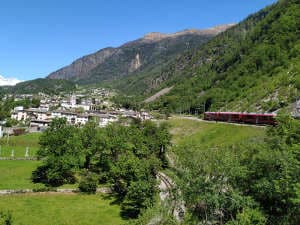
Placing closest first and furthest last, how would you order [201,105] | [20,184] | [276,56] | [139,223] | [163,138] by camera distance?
[139,223] → [20,184] → [163,138] → [276,56] → [201,105]

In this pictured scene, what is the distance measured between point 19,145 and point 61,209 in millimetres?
56810

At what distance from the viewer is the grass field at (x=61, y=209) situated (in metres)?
36.3

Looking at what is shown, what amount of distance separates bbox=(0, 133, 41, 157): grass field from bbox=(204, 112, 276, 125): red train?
57.3 m

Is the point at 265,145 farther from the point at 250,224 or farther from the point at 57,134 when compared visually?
the point at 57,134

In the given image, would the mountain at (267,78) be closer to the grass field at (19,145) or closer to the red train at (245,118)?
the red train at (245,118)

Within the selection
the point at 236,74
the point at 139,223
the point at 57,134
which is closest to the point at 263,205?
the point at 139,223

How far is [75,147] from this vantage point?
5697 centimetres

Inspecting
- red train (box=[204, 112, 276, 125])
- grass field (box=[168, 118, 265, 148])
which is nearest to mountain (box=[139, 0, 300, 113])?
red train (box=[204, 112, 276, 125])

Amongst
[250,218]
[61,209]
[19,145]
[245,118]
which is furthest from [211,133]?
[250,218]

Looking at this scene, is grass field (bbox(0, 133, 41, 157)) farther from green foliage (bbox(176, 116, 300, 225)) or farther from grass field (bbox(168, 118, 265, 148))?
green foliage (bbox(176, 116, 300, 225))

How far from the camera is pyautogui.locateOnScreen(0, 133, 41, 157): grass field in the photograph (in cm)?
7825

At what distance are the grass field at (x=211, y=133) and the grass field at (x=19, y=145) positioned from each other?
4139 cm

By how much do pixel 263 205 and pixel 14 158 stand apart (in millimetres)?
60145

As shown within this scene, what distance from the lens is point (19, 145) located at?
296 ft
